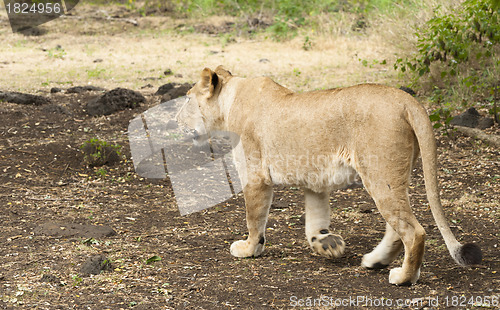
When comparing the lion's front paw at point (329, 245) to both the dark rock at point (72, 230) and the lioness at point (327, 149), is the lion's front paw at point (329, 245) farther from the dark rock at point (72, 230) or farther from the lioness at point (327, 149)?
the dark rock at point (72, 230)

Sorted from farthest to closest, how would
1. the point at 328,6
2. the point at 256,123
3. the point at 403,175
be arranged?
the point at 328,6, the point at 256,123, the point at 403,175

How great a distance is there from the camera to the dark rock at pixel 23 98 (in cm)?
902

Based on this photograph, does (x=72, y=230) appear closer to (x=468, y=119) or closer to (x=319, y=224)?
(x=319, y=224)

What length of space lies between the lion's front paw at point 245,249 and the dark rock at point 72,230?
117 cm

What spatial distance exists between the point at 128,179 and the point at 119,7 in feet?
45.5

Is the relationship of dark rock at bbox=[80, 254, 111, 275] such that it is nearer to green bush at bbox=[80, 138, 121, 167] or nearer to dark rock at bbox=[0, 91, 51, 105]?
green bush at bbox=[80, 138, 121, 167]

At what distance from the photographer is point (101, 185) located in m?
6.55

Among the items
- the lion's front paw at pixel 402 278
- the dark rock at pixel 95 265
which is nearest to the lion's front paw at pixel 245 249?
the dark rock at pixel 95 265

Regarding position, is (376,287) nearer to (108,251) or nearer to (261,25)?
(108,251)

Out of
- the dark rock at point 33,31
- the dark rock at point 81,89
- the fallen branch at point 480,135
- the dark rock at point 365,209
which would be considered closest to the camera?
the dark rock at point 365,209

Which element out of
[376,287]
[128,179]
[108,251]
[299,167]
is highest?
[299,167]

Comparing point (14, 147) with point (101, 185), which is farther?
point (14, 147)

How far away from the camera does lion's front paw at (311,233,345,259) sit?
450 cm

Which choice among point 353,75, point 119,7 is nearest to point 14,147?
point 353,75
